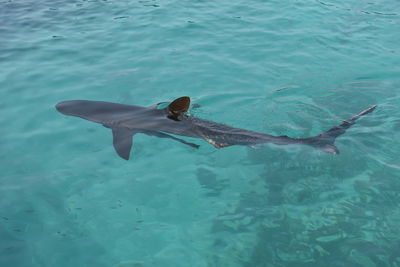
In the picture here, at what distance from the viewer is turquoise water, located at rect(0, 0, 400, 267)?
4918mm

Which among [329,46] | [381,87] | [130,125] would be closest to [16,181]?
[130,125]

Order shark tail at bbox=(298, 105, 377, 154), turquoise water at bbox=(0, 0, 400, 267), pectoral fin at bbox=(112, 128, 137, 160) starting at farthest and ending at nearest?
pectoral fin at bbox=(112, 128, 137, 160), shark tail at bbox=(298, 105, 377, 154), turquoise water at bbox=(0, 0, 400, 267)

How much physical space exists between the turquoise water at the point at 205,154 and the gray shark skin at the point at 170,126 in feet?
0.80

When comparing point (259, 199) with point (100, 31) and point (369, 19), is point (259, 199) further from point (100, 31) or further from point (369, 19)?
point (369, 19)

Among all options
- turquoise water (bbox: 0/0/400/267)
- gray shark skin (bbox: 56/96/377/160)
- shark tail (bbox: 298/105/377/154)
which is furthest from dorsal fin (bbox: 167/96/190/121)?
A: shark tail (bbox: 298/105/377/154)

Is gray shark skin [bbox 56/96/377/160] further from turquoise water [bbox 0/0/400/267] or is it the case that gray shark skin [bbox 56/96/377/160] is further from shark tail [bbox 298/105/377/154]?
turquoise water [bbox 0/0/400/267]

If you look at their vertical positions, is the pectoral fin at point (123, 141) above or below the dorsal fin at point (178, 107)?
below

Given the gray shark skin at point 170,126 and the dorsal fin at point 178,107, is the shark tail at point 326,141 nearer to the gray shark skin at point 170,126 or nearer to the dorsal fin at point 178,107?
the gray shark skin at point 170,126

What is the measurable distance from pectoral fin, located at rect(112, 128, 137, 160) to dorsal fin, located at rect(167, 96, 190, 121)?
0.71 meters

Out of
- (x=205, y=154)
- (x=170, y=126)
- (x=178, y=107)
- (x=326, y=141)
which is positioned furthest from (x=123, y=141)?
(x=326, y=141)

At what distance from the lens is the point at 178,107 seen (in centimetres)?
627

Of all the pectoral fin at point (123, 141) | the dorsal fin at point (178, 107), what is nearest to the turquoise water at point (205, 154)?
the pectoral fin at point (123, 141)

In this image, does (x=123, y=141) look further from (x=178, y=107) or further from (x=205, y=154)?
(x=205, y=154)

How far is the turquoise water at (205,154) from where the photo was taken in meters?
4.92
